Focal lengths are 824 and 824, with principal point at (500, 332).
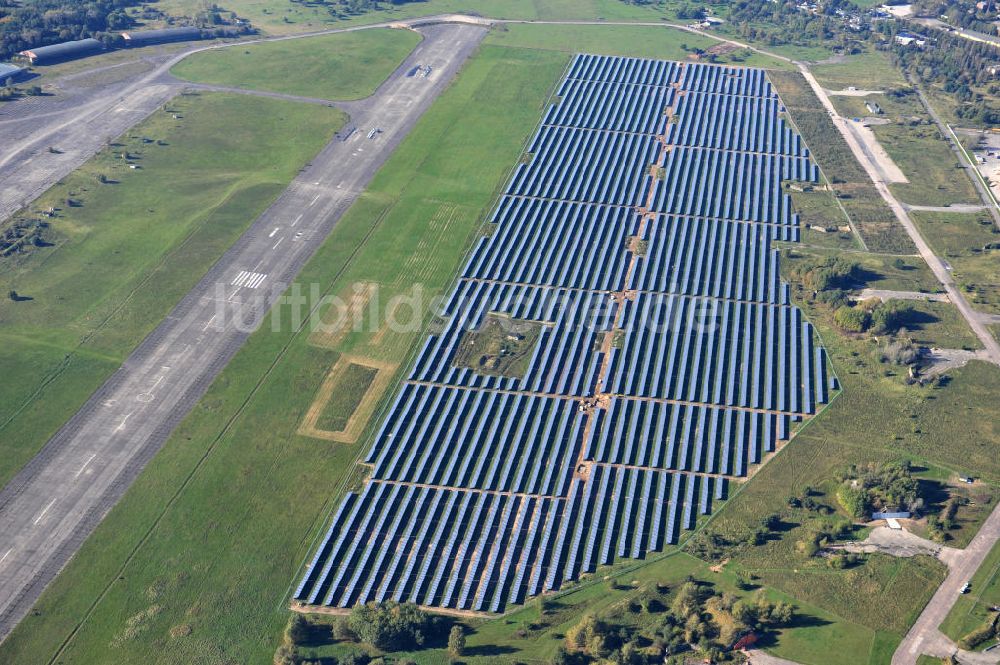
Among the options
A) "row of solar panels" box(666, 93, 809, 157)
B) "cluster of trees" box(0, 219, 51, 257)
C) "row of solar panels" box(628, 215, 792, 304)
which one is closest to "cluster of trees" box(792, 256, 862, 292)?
"row of solar panels" box(628, 215, 792, 304)

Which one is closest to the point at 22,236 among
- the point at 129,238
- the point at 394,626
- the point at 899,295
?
the point at 129,238

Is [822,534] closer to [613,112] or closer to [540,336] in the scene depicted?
[540,336]

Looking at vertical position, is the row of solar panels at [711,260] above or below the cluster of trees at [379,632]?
above

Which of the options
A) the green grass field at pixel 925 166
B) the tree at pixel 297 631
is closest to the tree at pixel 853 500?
the tree at pixel 297 631

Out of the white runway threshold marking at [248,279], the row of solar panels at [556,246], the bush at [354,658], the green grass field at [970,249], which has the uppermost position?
the green grass field at [970,249]

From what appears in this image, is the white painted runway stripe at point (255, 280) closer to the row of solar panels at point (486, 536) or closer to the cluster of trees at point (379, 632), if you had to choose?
the row of solar panels at point (486, 536)

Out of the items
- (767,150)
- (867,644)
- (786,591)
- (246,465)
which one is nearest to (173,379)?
(246,465)

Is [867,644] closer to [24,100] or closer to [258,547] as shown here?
[258,547]
